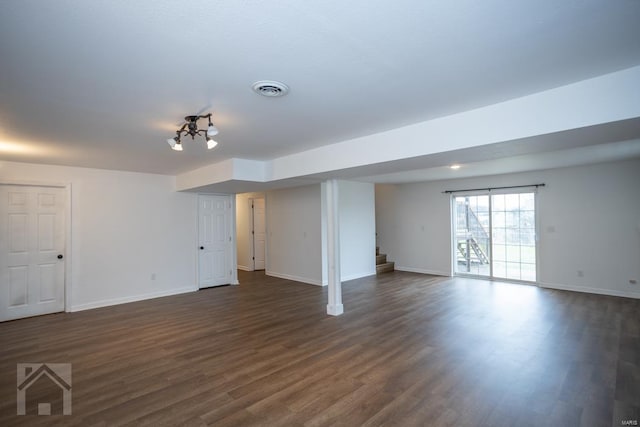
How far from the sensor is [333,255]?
4.84m

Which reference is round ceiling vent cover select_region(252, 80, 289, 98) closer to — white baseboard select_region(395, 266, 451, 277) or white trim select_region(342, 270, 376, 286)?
white trim select_region(342, 270, 376, 286)

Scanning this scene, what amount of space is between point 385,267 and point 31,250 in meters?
7.12

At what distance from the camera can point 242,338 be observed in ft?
12.9

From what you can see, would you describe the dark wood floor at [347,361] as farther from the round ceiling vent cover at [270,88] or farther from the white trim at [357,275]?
the round ceiling vent cover at [270,88]

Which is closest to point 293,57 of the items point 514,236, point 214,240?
point 214,240

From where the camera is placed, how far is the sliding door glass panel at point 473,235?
283 inches

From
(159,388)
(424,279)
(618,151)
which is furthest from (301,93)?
(424,279)

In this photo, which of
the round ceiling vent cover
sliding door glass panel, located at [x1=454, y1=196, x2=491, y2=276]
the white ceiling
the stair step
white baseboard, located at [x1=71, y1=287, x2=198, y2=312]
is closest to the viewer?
the white ceiling

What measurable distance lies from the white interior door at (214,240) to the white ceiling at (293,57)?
4.02 m

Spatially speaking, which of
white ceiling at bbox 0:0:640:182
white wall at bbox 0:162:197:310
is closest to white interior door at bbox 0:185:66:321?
white wall at bbox 0:162:197:310

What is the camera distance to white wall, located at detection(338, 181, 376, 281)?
7262 millimetres

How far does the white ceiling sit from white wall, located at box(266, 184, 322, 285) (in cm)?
406

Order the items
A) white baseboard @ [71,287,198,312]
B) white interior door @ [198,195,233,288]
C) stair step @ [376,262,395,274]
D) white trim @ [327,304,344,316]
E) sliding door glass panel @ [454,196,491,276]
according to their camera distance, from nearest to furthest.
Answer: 1. white trim @ [327,304,344,316]
2. white baseboard @ [71,287,198,312]
3. white interior door @ [198,195,233,288]
4. sliding door glass panel @ [454,196,491,276]
5. stair step @ [376,262,395,274]

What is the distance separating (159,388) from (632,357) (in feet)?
15.0
